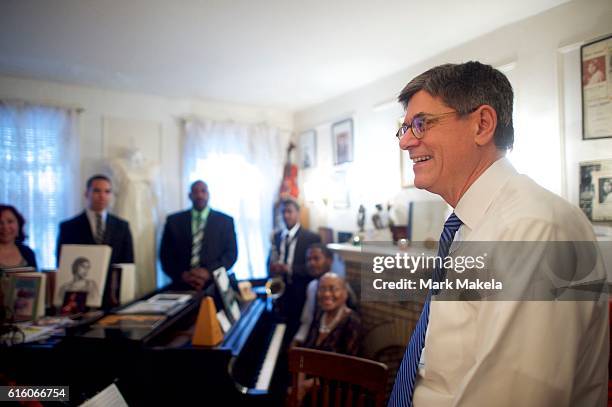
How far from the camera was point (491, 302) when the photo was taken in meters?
0.58

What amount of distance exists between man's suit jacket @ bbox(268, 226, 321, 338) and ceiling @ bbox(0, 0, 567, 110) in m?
1.44

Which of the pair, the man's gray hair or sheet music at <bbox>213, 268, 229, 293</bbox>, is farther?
sheet music at <bbox>213, 268, 229, 293</bbox>

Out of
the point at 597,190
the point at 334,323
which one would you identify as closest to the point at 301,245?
the point at 334,323

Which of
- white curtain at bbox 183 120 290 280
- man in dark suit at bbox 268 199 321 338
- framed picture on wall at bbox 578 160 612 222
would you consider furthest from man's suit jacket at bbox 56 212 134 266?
framed picture on wall at bbox 578 160 612 222

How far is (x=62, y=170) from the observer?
3.40 metres

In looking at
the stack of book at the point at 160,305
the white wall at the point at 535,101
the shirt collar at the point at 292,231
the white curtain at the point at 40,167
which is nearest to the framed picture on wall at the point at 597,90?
the white wall at the point at 535,101

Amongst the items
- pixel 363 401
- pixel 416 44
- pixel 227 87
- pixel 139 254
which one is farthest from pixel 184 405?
pixel 227 87

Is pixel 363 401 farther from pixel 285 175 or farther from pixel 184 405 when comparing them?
pixel 285 175

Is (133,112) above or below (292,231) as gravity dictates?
above

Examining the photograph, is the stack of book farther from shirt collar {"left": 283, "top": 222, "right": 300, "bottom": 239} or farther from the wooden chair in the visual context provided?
shirt collar {"left": 283, "top": 222, "right": 300, "bottom": 239}

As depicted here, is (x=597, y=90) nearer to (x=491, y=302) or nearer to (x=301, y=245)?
(x=491, y=302)

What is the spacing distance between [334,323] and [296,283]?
0.80 m

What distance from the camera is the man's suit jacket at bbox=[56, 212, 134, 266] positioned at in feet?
9.12

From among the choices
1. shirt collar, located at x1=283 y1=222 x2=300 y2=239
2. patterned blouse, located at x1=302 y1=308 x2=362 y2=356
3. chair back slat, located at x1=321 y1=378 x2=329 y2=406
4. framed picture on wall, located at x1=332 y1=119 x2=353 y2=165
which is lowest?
patterned blouse, located at x1=302 y1=308 x2=362 y2=356
